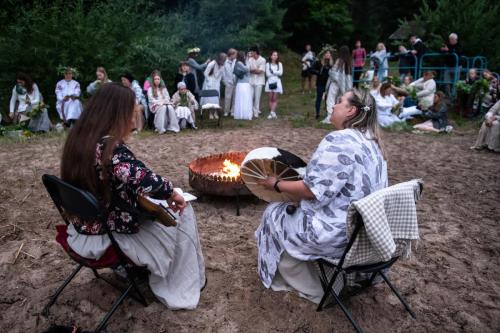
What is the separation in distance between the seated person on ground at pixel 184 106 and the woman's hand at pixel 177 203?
7333mm

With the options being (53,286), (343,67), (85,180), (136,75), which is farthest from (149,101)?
(85,180)

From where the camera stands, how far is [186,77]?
11.3m

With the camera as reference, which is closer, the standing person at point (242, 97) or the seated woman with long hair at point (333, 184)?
the seated woman with long hair at point (333, 184)

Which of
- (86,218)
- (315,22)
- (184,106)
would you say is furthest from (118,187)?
(315,22)

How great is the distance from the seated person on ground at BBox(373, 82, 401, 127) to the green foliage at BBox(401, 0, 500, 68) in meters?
5.56

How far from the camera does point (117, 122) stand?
99.7 inches

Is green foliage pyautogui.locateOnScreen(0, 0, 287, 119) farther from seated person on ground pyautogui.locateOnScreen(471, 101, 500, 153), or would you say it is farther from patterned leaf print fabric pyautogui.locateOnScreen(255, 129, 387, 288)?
patterned leaf print fabric pyautogui.locateOnScreen(255, 129, 387, 288)

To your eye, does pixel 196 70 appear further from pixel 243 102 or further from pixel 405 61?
pixel 405 61

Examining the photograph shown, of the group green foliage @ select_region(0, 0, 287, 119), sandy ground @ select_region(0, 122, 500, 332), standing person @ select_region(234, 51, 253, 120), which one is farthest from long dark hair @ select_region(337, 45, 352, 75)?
green foliage @ select_region(0, 0, 287, 119)

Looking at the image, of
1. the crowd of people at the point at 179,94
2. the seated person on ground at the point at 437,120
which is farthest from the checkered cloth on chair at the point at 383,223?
the seated person on ground at the point at 437,120

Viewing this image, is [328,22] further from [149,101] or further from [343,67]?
[149,101]

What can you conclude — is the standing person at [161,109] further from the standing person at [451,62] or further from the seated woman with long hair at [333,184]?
the standing person at [451,62]

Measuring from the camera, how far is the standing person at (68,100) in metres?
10.4

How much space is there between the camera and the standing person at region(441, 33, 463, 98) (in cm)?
1270
